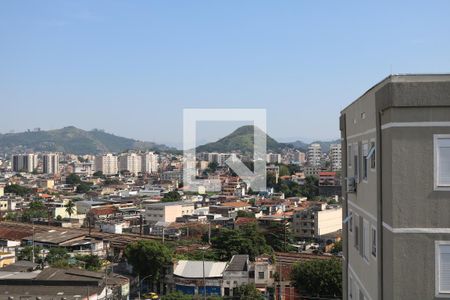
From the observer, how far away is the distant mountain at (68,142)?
154875mm

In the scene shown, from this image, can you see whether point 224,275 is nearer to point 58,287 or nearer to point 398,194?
point 58,287

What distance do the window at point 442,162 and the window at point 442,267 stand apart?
0.25m

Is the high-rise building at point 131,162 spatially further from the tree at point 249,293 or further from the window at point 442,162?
the window at point 442,162

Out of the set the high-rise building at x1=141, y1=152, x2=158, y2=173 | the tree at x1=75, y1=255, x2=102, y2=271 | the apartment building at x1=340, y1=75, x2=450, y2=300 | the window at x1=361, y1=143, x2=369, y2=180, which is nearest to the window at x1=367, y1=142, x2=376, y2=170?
the window at x1=361, y1=143, x2=369, y2=180

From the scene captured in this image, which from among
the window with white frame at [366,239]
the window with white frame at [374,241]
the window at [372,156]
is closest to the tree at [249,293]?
the window with white frame at [366,239]

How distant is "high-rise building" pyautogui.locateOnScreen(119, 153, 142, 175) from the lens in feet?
241

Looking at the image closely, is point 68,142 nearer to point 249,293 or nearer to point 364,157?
point 249,293

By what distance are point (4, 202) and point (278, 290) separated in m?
25.7

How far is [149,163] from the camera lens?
7294 cm

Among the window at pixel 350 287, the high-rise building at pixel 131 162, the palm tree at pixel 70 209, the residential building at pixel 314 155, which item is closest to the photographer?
the window at pixel 350 287

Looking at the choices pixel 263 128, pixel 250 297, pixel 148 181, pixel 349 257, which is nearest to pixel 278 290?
pixel 250 297

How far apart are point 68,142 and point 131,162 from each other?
94.4 m

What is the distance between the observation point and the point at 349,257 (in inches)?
152

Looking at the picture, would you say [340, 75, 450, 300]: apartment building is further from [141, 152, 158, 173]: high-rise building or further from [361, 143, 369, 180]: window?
[141, 152, 158, 173]: high-rise building
